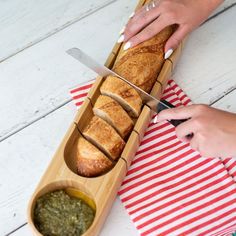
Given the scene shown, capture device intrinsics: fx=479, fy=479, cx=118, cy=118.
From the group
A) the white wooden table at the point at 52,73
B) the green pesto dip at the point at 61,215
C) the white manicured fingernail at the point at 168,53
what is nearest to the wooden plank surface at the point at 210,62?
the white wooden table at the point at 52,73

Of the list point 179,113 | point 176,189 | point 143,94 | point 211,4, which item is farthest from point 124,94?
point 211,4

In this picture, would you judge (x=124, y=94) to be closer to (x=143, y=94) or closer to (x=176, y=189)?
(x=143, y=94)

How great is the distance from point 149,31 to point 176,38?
0.25 ft

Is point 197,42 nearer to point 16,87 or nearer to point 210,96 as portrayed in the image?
point 210,96

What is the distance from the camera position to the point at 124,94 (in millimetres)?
1149

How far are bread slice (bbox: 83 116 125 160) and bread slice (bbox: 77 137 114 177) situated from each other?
17 mm

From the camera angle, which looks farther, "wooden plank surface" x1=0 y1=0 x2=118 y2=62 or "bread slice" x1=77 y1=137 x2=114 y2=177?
"wooden plank surface" x1=0 y1=0 x2=118 y2=62

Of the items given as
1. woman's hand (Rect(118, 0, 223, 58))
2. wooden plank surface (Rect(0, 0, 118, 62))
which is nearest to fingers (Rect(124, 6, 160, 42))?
woman's hand (Rect(118, 0, 223, 58))

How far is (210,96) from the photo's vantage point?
1284 millimetres

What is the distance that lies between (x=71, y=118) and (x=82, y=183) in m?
0.25

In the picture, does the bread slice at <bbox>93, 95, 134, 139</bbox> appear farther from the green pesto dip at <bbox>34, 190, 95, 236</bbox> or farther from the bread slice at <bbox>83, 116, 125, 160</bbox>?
the green pesto dip at <bbox>34, 190, 95, 236</bbox>

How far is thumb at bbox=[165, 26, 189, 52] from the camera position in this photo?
48.8 inches

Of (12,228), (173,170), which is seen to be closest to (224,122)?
(173,170)

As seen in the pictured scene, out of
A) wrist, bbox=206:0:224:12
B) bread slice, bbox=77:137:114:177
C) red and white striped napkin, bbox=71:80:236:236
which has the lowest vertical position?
red and white striped napkin, bbox=71:80:236:236
